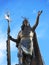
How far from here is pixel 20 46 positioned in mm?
16109

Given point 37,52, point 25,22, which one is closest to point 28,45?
point 37,52

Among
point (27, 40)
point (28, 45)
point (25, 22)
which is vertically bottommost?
point (28, 45)

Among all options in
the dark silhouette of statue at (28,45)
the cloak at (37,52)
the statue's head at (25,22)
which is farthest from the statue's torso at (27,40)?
the cloak at (37,52)

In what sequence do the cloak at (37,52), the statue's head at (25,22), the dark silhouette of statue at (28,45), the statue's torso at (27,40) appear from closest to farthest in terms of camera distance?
1. the dark silhouette of statue at (28,45)
2. the statue's torso at (27,40)
3. the cloak at (37,52)
4. the statue's head at (25,22)

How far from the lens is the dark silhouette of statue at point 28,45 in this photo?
15.8 m

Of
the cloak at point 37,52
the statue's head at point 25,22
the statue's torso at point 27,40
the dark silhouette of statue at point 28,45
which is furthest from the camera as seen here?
the statue's head at point 25,22

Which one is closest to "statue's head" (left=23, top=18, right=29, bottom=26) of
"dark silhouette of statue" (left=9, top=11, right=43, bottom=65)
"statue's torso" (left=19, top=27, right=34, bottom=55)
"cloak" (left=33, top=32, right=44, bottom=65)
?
"dark silhouette of statue" (left=9, top=11, right=43, bottom=65)

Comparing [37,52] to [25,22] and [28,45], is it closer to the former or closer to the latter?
[28,45]

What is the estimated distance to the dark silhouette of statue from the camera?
15.8 m

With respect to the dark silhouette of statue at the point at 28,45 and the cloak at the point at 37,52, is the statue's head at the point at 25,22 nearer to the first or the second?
the dark silhouette of statue at the point at 28,45

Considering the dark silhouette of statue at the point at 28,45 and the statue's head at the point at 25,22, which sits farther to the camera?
the statue's head at the point at 25,22

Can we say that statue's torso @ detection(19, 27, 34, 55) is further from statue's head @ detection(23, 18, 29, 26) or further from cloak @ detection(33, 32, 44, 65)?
cloak @ detection(33, 32, 44, 65)

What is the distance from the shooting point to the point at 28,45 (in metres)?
16.0

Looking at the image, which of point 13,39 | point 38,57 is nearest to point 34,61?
point 38,57
